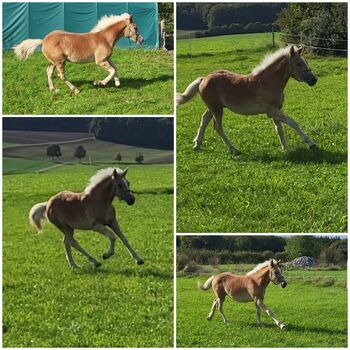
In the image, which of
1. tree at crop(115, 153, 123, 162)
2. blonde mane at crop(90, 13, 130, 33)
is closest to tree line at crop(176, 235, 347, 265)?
tree at crop(115, 153, 123, 162)

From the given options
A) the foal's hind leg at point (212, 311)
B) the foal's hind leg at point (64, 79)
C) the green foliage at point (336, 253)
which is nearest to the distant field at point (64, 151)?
the foal's hind leg at point (64, 79)

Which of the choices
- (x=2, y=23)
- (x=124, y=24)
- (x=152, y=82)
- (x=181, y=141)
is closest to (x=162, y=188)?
(x=181, y=141)

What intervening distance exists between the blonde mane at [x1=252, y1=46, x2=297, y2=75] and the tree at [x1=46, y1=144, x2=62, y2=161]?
2357 mm

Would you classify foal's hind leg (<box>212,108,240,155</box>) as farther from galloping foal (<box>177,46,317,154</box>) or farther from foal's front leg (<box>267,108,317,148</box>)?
foal's front leg (<box>267,108,317,148</box>)

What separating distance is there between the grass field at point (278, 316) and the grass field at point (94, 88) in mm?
2027

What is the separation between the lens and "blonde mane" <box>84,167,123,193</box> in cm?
970

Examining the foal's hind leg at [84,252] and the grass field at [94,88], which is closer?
the foal's hind leg at [84,252]

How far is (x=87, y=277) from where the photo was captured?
32.0 ft

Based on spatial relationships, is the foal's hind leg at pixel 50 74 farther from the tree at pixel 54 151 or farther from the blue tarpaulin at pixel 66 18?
the tree at pixel 54 151

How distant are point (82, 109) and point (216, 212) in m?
1.89

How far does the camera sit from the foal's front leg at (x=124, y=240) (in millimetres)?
9758

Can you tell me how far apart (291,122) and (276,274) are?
1.69 metres

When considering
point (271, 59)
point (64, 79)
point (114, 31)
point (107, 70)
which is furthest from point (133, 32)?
point (271, 59)

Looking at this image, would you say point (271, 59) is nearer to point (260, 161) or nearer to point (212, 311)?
point (260, 161)
